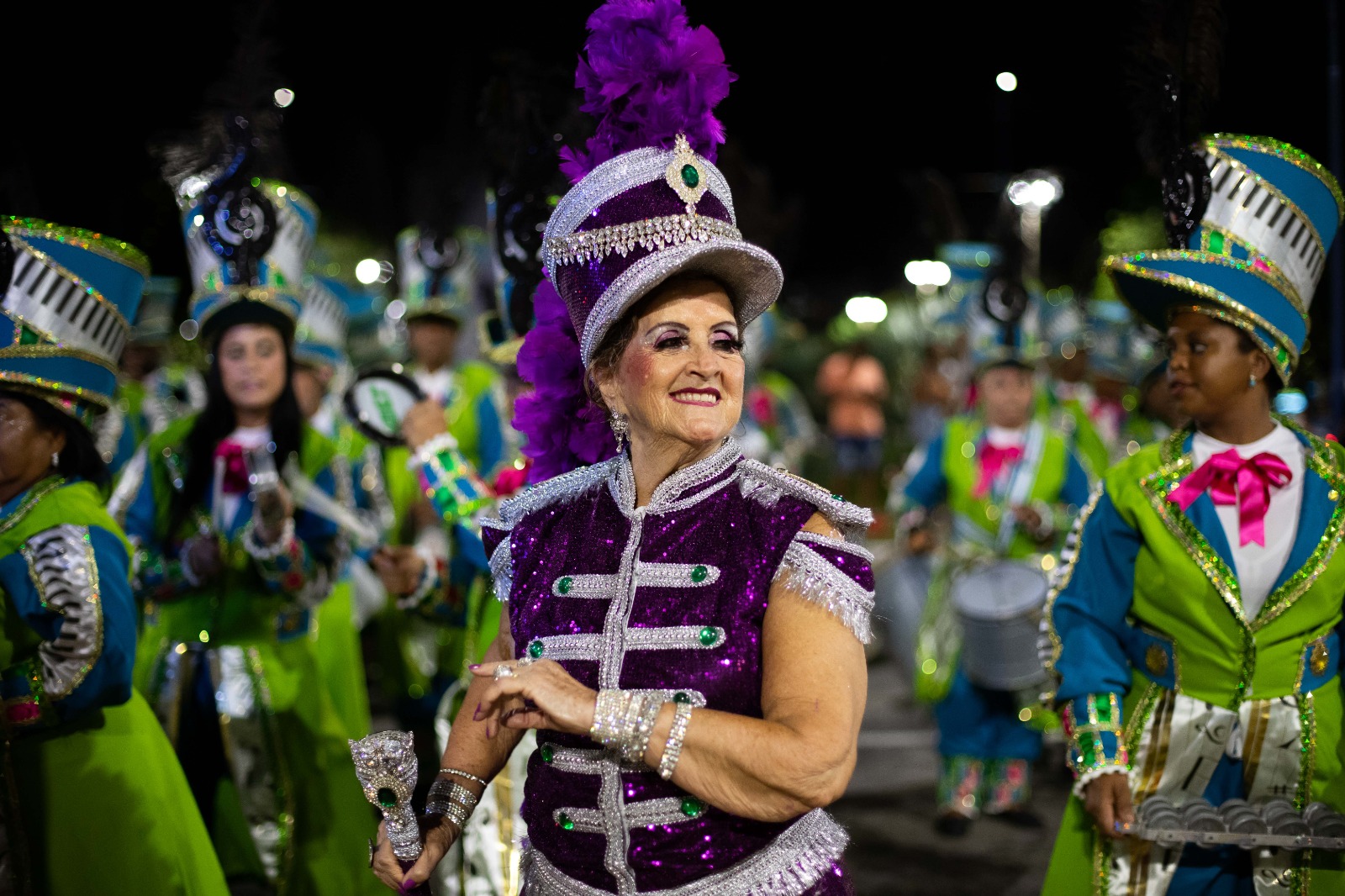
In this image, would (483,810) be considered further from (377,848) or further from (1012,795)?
(1012,795)

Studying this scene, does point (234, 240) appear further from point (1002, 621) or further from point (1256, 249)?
point (1002, 621)

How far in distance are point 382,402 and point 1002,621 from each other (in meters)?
3.29

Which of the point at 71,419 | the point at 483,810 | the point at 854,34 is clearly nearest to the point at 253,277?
the point at 71,419

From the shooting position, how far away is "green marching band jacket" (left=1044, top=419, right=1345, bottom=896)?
11.0 ft

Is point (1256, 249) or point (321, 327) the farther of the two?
point (321, 327)

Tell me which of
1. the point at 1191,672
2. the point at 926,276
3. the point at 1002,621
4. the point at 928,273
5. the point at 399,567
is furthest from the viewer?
the point at 926,276

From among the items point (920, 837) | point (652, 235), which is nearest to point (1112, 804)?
point (652, 235)

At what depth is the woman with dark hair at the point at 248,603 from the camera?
477 centimetres

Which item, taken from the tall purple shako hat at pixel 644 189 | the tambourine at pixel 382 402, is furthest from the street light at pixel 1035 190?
the tall purple shako hat at pixel 644 189

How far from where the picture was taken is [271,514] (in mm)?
4746

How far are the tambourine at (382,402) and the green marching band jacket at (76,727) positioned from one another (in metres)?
1.08

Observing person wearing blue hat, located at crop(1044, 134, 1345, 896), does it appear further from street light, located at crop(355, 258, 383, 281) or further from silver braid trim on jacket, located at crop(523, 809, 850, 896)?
street light, located at crop(355, 258, 383, 281)

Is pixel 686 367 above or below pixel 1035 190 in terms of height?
below

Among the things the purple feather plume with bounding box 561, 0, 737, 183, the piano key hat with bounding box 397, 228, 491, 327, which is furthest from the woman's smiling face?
the piano key hat with bounding box 397, 228, 491, 327
